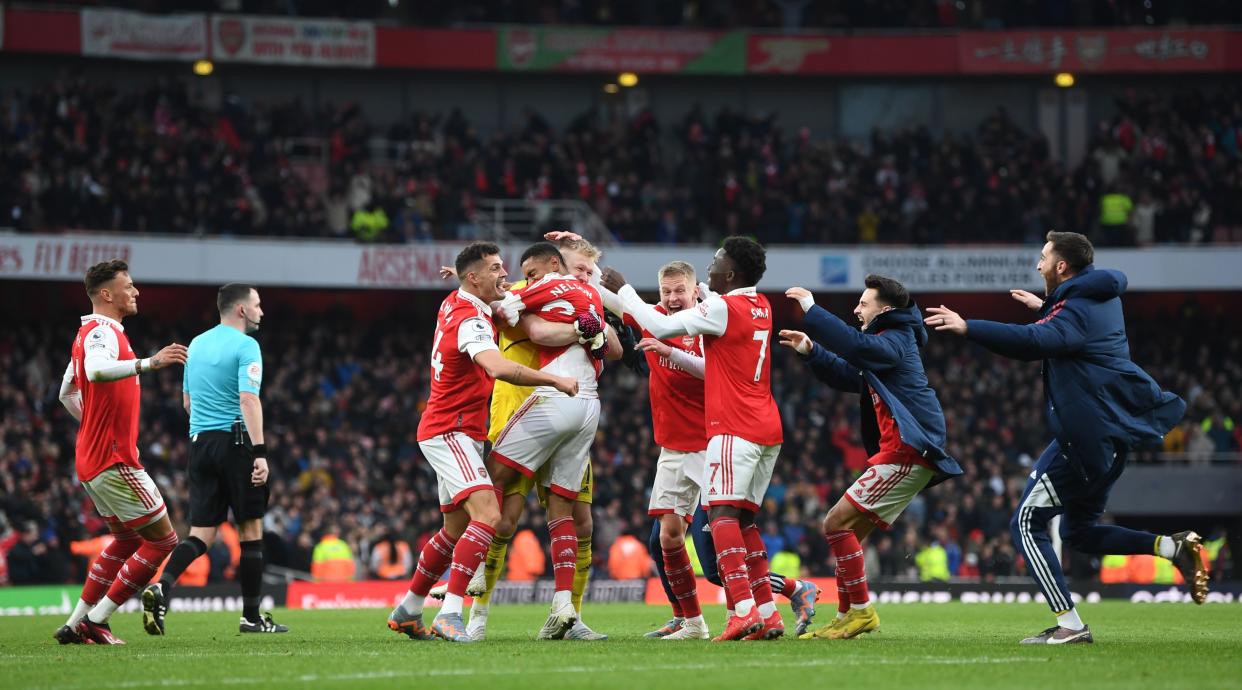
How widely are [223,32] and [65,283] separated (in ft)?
22.0

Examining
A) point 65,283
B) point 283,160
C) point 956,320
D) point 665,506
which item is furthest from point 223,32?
point 956,320

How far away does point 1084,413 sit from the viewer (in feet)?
31.1

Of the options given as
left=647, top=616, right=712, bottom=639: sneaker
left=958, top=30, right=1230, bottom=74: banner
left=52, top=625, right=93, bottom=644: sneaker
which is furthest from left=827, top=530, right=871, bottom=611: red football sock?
left=958, top=30, right=1230, bottom=74: banner

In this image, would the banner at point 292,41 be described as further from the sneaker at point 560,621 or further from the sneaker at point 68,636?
the sneaker at point 560,621

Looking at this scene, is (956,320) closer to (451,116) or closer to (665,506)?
(665,506)

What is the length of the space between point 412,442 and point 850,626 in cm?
1998

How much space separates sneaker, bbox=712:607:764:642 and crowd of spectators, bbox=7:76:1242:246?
22671 mm

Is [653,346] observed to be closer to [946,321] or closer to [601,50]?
[946,321]

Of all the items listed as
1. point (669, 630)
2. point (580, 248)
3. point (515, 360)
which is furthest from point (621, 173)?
point (515, 360)

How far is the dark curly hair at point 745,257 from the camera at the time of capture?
33.3ft

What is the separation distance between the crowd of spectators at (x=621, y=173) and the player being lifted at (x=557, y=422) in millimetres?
21579

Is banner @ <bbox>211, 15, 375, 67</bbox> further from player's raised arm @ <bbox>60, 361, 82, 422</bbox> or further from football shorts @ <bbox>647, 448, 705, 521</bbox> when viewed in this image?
football shorts @ <bbox>647, 448, 705, 521</bbox>

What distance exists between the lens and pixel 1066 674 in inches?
296

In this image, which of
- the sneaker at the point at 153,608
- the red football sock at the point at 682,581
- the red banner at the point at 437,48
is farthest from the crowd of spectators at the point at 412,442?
the red football sock at the point at 682,581
